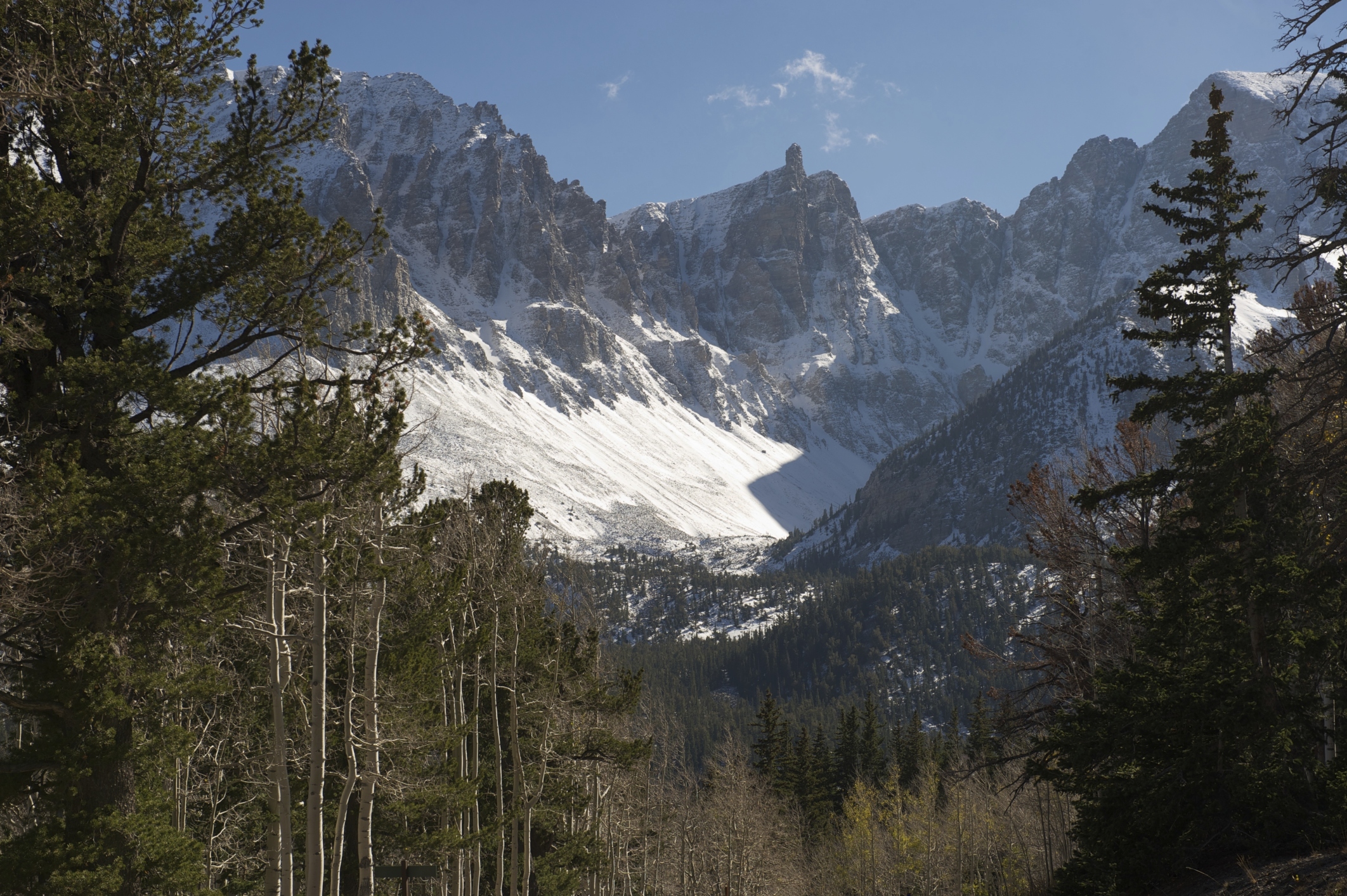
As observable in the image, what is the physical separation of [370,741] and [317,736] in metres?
1.38

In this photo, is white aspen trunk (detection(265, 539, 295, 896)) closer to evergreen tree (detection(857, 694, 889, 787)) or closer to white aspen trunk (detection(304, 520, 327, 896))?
white aspen trunk (detection(304, 520, 327, 896))

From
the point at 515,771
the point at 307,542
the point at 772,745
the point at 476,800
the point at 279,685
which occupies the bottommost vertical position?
the point at 772,745

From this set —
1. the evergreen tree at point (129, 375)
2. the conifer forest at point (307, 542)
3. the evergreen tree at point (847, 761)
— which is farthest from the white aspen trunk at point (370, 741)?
the evergreen tree at point (847, 761)

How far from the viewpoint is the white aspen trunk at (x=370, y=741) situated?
1208cm

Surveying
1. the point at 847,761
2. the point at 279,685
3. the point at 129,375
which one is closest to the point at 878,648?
the point at 847,761

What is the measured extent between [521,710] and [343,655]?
7794mm

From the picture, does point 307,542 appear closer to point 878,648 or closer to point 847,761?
point 847,761

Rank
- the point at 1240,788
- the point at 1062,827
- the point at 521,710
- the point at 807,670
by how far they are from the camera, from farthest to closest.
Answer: the point at 807,670
the point at 1062,827
the point at 521,710
the point at 1240,788

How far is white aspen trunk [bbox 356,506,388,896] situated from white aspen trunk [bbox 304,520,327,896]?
743mm

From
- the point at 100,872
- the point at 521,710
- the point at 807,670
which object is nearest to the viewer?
the point at 100,872

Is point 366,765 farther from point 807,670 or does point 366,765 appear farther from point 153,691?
point 807,670

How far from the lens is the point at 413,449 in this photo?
11523 millimetres

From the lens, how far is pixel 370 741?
40.2ft

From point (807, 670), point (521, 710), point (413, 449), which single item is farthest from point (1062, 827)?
point (807, 670)
